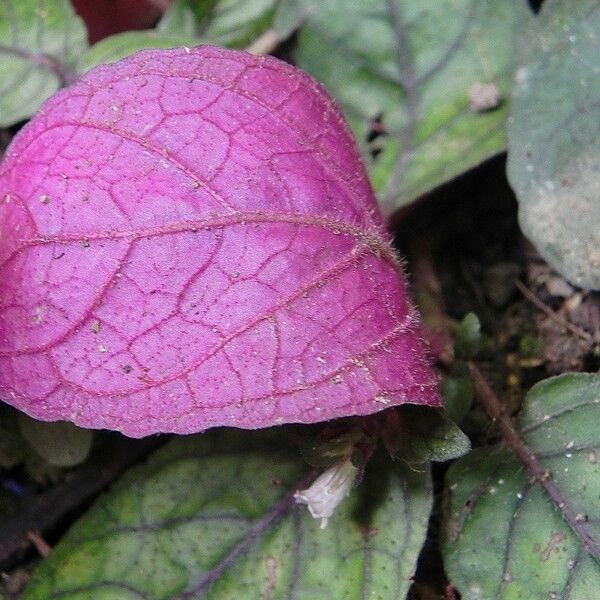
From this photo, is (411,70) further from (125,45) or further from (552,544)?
(552,544)

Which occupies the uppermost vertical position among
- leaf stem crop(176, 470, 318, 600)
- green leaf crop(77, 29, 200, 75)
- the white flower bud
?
green leaf crop(77, 29, 200, 75)

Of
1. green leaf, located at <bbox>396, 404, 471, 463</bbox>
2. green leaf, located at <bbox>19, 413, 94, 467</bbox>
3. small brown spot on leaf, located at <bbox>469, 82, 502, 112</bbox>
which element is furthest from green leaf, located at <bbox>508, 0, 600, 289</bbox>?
green leaf, located at <bbox>19, 413, 94, 467</bbox>

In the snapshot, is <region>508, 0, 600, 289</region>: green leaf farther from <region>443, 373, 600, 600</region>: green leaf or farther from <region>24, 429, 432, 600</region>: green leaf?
<region>24, 429, 432, 600</region>: green leaf

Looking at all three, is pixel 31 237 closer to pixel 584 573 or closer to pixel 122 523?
pixel 122 523

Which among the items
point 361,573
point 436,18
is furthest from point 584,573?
point 436,18

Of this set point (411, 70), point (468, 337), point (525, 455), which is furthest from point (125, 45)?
point (525, 455)
